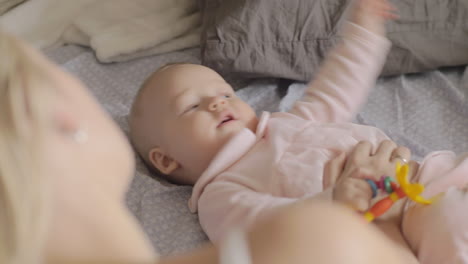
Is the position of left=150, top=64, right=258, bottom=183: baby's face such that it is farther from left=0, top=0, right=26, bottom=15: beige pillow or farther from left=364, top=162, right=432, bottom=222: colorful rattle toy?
left=0, top=0, right=26, bottom=15: beige pillow

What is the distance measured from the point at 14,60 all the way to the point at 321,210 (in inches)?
10.9

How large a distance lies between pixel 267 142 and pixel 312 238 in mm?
673

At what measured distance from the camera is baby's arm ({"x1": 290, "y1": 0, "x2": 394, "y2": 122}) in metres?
1.15

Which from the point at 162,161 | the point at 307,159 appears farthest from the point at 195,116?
the point at 307,159

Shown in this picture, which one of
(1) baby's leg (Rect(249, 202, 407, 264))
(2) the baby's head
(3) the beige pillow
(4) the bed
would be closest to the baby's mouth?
(2) the baby's head

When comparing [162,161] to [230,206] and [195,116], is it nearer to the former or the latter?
[195,116]

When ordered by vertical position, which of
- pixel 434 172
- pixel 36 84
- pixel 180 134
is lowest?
pixel 180 134

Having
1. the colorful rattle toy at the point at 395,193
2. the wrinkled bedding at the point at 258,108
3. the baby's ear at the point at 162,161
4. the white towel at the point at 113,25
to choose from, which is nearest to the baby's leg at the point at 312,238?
the colorful rattle toy at the point at 395,193

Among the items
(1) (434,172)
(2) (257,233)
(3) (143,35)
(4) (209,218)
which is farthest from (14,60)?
(3) (143,35)

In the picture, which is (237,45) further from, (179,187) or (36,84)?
(36,84)

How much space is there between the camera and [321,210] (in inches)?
16.9

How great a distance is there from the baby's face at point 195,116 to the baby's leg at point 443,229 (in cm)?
43

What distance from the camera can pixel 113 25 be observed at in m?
1.63

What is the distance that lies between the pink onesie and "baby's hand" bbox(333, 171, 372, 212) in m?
0.02
